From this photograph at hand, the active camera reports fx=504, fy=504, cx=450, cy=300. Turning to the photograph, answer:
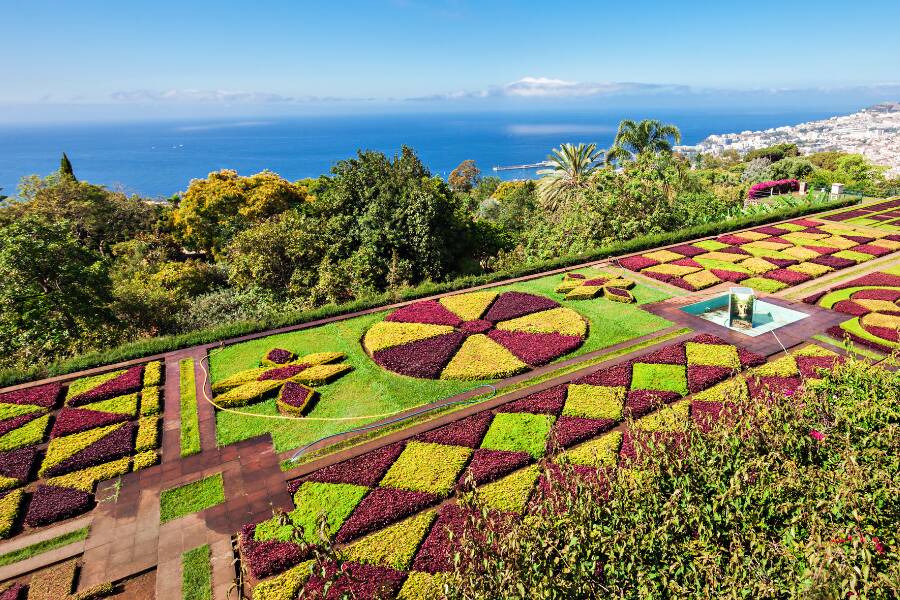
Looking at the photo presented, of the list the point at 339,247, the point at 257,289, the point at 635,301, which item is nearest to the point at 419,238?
the point at 339,247

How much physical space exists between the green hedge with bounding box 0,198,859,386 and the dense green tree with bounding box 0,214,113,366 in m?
1.99

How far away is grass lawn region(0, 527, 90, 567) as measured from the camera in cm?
1002

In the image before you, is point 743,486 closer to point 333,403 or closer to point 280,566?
point 280,566

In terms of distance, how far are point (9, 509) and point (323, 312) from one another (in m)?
11.6


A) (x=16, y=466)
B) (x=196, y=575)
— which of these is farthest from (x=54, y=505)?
(x=196, y=575)

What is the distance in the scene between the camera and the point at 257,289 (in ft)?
83.7

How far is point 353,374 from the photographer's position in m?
16.5

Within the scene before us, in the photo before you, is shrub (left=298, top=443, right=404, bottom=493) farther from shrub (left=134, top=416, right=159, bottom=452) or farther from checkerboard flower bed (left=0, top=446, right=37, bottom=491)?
checkerboard flower bed (left=0, top=446, right=37, bottom=491)

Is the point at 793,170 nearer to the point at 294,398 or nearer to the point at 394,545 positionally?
the point at 294,398

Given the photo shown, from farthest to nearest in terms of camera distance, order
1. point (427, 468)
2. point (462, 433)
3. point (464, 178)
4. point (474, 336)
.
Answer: point (464, 178), point (474, 336), point (462, 433), point (427, 468)

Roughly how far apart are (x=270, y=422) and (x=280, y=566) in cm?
529

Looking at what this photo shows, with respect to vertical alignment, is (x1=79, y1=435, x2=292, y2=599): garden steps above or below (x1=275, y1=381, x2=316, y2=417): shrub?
below

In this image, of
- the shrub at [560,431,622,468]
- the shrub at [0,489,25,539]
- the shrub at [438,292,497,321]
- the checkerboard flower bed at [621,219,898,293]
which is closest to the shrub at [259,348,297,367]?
the shrub at [438,292,497,321]

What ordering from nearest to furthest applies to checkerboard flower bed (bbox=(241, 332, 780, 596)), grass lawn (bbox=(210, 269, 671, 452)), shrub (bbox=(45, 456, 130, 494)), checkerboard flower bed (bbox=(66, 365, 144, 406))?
checkerboard flower bed (bbox=(241, 332, 780, 596))
shrub (bbox=(45, 456, 130, 494))
grass lawn (bbox=(210, 269, 671, 452))
checkerboard flower bed (bbox=(66, 365, 144, 406))
